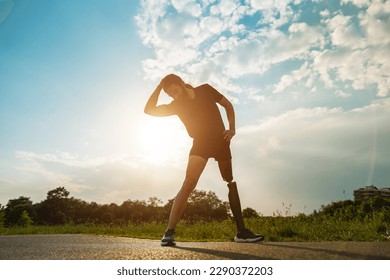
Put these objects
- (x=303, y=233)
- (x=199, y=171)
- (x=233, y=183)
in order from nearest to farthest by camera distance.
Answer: (x=199, y=171), (x=233, y=183), (x=303, y=233)

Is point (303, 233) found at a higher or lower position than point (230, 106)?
lower

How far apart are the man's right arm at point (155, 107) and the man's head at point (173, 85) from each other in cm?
31

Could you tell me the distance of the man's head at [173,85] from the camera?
445 centimetres

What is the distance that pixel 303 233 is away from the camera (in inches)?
238

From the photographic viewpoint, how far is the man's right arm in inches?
189

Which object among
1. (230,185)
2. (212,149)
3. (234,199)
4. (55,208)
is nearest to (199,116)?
(212,149)

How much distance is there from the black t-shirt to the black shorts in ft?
0.18

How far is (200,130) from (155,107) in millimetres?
727

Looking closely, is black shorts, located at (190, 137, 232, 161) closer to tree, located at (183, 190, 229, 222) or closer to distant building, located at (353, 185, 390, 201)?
distant building, located at (353, 185, 390, 201)

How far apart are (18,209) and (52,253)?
5974 centimetres

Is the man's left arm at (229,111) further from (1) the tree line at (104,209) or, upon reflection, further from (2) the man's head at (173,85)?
(1) the tree line at (104,209)

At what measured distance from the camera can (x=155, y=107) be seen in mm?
4863
